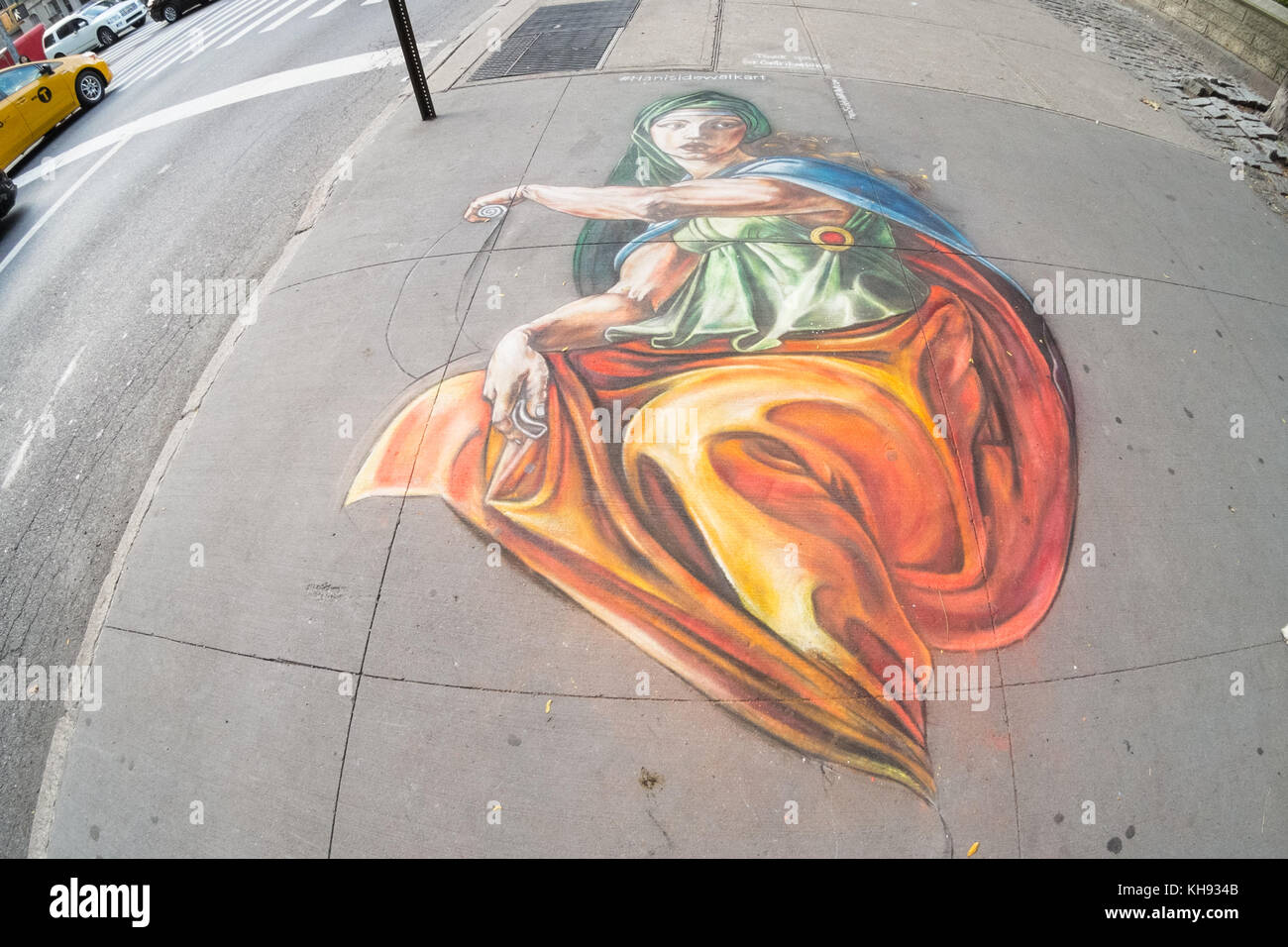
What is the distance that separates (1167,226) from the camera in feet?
22.1

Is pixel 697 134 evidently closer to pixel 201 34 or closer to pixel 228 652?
pixel 228 652

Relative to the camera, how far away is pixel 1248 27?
1030 centimetres

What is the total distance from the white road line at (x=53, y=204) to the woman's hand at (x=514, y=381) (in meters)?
8.44

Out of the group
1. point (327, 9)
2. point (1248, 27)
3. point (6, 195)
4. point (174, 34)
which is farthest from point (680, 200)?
point (174, 34)

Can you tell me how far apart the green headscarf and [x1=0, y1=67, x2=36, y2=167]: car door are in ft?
37.2

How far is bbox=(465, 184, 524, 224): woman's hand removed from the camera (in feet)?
22.5

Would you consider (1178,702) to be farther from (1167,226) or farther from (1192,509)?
(1167,226)

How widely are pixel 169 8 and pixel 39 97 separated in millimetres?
11741

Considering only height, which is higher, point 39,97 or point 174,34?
point 174,34

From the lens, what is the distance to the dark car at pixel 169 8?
19.8 meters

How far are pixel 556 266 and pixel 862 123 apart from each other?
4618mm

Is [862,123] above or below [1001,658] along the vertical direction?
above
